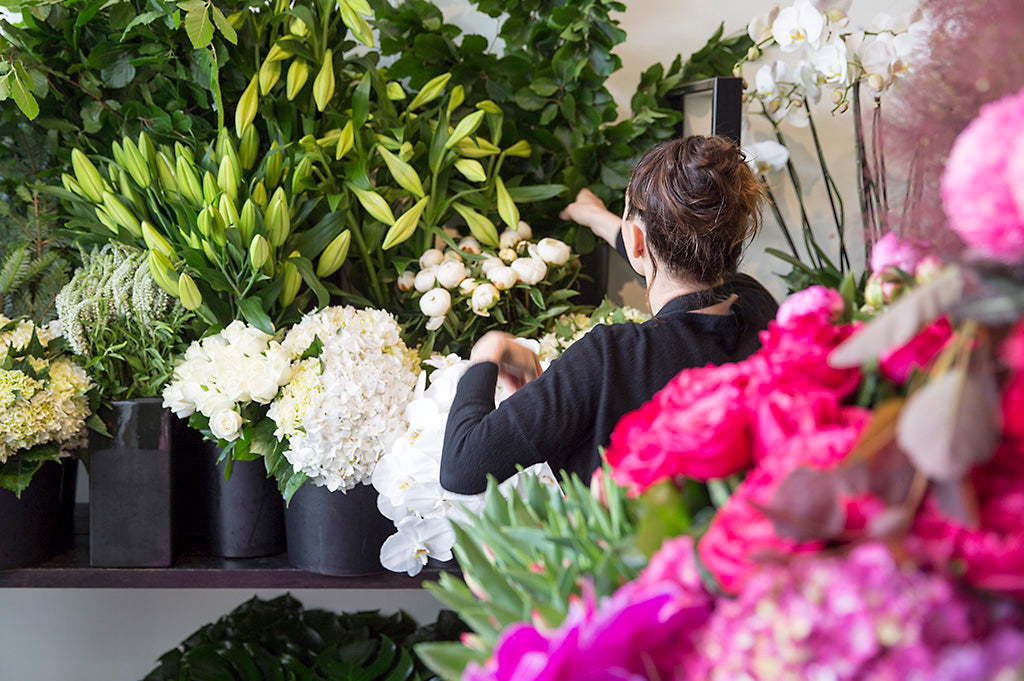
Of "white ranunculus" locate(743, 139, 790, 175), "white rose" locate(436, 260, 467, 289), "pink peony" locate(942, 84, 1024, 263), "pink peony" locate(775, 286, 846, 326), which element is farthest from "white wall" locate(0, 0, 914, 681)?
"pink peony" locate(942, 84, 1024, 263)

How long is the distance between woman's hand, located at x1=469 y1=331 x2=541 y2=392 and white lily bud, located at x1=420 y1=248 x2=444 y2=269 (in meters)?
0.26

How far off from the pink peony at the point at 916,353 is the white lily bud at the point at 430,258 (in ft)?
3.12

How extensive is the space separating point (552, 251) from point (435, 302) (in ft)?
0.63

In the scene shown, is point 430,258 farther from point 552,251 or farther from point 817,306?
point 817,306

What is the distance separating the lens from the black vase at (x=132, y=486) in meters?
1.03

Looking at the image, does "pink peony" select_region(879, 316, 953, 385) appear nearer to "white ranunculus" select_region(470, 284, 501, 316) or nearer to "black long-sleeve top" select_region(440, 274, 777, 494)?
"black long-sleeve top" select_region(440, 274, 777, 494)

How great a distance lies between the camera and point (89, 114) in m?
1.15

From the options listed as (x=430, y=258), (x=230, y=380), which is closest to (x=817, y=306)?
(x=230, y=380)

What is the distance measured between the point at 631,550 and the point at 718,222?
0.68 meters

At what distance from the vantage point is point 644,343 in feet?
2.95

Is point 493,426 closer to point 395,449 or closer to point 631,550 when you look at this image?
point 395,449

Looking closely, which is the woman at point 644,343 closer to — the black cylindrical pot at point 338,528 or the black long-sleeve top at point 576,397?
the black long-sleeve top at point 576,397

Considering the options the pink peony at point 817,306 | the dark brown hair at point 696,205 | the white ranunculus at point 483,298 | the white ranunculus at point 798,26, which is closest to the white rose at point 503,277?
the white ranunculus at point 483,298

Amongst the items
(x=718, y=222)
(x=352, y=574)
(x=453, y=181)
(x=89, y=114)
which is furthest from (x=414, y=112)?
(x=352, y=574)
